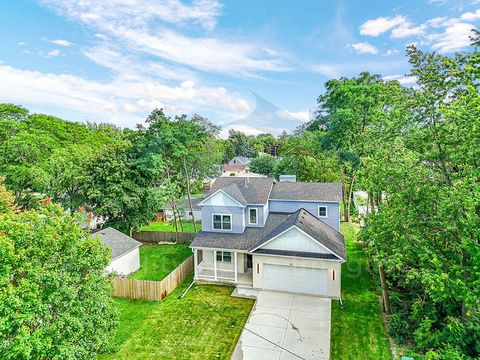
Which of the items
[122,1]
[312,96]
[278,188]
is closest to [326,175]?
[312,96]

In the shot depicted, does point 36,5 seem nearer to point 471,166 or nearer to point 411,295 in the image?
point 471,166

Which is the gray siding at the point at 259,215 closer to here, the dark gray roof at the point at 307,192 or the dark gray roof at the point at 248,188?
the dark gray roof at the point at 248,188

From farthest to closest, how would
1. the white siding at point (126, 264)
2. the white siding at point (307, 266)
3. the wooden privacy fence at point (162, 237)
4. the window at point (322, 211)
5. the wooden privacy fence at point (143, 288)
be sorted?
the wooden privacy fence at point (162, 237) < the window at point (322, 211) < the white siding at point (126, 264) < the wooden privacy fence at point (143, 288) < the white siding at point (307, 266)

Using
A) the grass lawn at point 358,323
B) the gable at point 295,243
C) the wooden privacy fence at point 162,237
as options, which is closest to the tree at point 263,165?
the wooden privacy fence at point 162,237

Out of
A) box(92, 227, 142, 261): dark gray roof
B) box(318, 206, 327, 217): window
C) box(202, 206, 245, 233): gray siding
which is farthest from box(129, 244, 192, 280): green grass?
box(318, 206, 327, 217): window

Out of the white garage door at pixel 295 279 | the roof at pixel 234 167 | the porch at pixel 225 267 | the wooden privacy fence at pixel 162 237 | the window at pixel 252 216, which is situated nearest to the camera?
the white garage door at pixel 295 279

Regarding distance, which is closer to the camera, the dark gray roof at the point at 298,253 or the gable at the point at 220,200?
the dark gray roof at the point at 298,253

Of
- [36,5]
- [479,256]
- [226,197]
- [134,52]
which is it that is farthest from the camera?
[134,52]

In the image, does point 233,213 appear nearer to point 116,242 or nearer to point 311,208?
point 311,208
